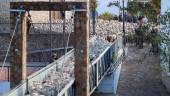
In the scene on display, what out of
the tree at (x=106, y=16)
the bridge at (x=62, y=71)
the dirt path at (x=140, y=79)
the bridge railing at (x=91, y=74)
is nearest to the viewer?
the bridge railing at (x=91, y=74)

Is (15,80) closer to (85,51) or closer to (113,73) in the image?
(85,51)

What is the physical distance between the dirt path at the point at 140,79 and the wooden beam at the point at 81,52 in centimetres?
556

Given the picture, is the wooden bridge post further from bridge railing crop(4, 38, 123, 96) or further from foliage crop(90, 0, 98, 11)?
foliage crop(90, 0, 98, 11)

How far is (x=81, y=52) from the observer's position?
16.3 meters

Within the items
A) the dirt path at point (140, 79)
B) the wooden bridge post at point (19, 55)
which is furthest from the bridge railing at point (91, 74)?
the dirt path at point (140, 79)

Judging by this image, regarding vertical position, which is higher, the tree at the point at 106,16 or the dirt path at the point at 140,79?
the tree at the point at 106,16

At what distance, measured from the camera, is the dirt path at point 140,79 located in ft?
83.2

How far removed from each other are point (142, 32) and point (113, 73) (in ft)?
35.6

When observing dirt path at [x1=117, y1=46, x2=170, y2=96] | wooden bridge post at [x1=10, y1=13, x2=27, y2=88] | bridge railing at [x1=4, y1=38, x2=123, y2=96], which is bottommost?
dirt path at [x1=117, y1=46, x2=170, y2=96]

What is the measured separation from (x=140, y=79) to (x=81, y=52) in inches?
494

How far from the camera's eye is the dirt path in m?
25.4

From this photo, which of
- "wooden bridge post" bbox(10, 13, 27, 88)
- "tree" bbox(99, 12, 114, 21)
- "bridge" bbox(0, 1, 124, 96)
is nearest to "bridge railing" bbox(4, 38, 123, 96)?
"bridge" bbox(0, 1, 124, 96)

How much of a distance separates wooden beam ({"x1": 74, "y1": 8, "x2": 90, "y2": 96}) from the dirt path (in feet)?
18.2

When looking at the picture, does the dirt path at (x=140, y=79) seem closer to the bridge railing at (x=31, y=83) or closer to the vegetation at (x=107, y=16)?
the bridge railing at (x=31, y=83)
